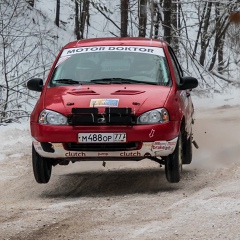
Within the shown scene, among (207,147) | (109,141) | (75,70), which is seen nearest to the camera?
(109,141)

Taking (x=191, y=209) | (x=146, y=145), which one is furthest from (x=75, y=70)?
(x=191, y=209)

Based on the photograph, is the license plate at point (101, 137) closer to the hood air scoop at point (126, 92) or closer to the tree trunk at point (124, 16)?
the hood air scoop at point (126, 92)

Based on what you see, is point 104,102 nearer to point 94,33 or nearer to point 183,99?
point 183,99

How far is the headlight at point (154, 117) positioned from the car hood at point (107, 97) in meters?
0.05

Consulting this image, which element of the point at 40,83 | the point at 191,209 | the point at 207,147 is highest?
the point at 40,83

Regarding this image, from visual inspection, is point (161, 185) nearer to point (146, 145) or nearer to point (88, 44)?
point (146, 145)

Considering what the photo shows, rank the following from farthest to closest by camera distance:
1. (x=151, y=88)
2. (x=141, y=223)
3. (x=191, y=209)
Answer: (x=151, y=88) → (x=191, y=209) → (x=141, y=223)

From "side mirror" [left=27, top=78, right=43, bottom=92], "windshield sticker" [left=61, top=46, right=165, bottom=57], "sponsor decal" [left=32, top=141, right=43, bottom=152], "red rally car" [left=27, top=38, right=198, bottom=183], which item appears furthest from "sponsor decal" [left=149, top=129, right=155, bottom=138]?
"side mirror" [left=27, top=78, right=43, bottom=92]

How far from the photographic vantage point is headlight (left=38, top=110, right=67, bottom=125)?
697 cm

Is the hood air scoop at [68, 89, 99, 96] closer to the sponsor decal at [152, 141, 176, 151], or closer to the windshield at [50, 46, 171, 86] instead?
the windshield at [50, 46, 171, 86]

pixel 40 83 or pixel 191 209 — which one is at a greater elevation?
pixel 40 83

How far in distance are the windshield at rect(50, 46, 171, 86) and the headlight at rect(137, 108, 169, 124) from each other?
36.7 inches

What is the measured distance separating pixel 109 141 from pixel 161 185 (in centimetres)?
112

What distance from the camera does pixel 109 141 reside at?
689 cm
